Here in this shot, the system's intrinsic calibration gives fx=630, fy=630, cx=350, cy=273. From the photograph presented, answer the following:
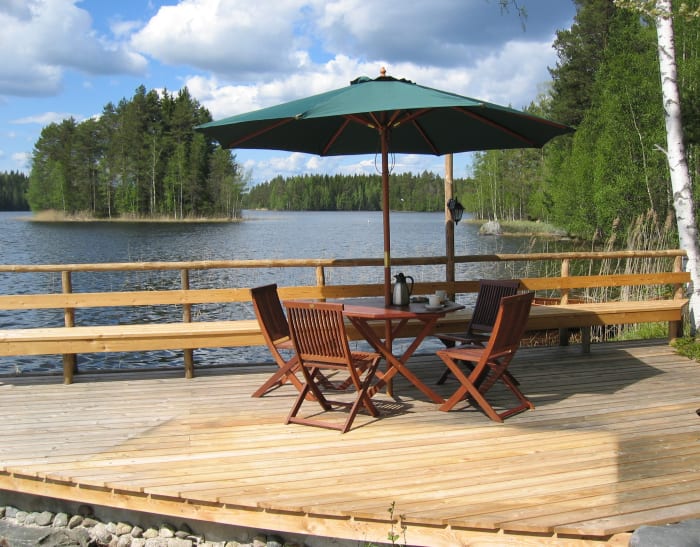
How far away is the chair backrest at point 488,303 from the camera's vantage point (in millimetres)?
5199

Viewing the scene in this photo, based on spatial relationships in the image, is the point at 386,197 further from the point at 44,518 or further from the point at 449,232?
the point at 44,518

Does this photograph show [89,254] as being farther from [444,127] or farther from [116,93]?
[116,93]

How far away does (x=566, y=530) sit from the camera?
261 cm

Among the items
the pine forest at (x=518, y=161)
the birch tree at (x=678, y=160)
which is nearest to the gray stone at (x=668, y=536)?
the birch tree at (x=678, y=160)

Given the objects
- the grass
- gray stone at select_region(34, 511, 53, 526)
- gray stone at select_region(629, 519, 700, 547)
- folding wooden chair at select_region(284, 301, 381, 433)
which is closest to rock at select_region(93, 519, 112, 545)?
gray stone at select_region(34, 511, 53, 526)

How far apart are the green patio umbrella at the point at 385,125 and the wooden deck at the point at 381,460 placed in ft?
4.41

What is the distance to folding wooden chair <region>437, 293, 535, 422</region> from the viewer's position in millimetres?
4020

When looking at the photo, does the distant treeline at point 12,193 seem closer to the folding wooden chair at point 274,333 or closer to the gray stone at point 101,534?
the folding wooden chair at point 274,333

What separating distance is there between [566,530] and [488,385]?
1771 mm

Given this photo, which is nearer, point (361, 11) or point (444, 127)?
point (444, 127)

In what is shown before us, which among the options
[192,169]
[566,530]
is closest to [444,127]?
[566,530]

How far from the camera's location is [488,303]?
5.27m

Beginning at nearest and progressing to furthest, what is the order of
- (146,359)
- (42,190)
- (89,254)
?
(146,359) → (89,254) → (42,190)

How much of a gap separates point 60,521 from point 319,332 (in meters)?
1.76
